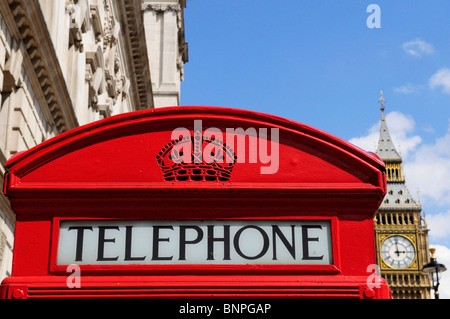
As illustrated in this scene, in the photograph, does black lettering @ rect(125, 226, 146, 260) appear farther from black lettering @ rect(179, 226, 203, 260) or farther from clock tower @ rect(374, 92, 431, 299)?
clock tower @ rect(374, 92, 431, 299)

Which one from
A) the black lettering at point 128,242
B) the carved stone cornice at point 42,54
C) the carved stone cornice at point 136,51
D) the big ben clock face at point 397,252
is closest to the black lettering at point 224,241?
the black lettering at point 128,242

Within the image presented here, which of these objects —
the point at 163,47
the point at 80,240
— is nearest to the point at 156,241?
the point at 80,240

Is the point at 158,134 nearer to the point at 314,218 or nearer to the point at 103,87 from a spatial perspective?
the point at 314,218

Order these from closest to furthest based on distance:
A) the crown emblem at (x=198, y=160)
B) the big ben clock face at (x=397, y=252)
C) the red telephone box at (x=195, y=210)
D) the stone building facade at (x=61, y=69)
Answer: the red telephone box at (x=195, y=210)
the crown emblem at (x=198, y=160)
the stone building facade at (x=61, y=69)
the big ben clock face at (x=397, y=252)

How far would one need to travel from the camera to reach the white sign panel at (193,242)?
3531 millimetres

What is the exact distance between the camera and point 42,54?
14352mm

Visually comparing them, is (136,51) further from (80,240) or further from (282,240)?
(282,240)

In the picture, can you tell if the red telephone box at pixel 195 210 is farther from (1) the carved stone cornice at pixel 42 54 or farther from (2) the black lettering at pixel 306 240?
(1) the carved stone cornice at pixel 42 54

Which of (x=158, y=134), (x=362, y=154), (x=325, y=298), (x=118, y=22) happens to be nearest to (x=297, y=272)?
(x=325, y=298)

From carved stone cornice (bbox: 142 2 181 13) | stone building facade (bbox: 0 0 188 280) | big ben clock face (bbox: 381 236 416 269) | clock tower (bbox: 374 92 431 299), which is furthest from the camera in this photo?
big ben clock face (bbox: 381 236 416 269)

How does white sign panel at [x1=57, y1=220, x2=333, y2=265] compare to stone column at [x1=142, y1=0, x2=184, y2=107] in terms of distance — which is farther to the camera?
stone column at [x1=142, y1=0, x2=184, y2=107]

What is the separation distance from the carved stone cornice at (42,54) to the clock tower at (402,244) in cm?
10813

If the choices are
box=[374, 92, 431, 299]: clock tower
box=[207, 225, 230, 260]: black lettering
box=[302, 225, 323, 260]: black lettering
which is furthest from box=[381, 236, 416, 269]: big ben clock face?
box=[207, 225, 230, 260]: black lettering

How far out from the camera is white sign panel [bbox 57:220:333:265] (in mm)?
3531
